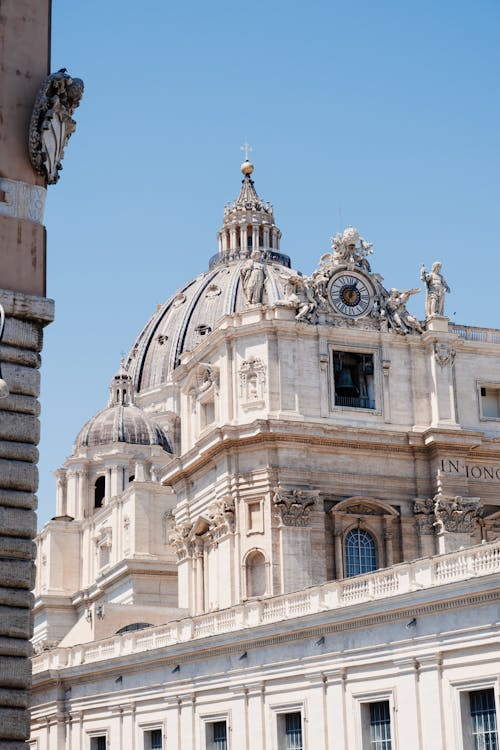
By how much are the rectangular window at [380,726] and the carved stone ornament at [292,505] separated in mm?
18781

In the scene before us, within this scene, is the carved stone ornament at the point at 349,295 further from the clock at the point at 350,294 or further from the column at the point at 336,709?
the column at the point at 336,709

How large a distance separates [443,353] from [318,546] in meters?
11.5

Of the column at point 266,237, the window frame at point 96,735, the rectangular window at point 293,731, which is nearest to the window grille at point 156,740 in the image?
the window frame at point 96,735

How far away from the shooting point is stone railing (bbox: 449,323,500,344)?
68.2 meters

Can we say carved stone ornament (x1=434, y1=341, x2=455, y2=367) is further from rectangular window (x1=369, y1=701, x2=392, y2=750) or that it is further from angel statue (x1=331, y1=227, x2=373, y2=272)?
rectangular window (x1=369, y1=701, x2=392, y2=750)

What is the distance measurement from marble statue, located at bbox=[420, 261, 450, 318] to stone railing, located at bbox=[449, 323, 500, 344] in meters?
1.33

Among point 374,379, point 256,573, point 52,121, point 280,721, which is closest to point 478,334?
point 374,379

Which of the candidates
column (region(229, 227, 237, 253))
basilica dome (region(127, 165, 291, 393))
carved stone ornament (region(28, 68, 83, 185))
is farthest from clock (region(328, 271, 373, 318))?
column (region(229, 227, 237, 253))

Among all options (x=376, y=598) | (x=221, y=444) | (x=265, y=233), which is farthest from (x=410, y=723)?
(x=265, y=233)

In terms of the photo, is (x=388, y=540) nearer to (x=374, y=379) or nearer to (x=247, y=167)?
(x=374, y=379)

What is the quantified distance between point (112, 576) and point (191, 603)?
25.3 metres

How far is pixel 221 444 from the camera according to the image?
6391 centimetres

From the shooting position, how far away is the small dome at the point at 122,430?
11262cm

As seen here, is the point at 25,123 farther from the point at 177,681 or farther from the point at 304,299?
the point at 304,299
